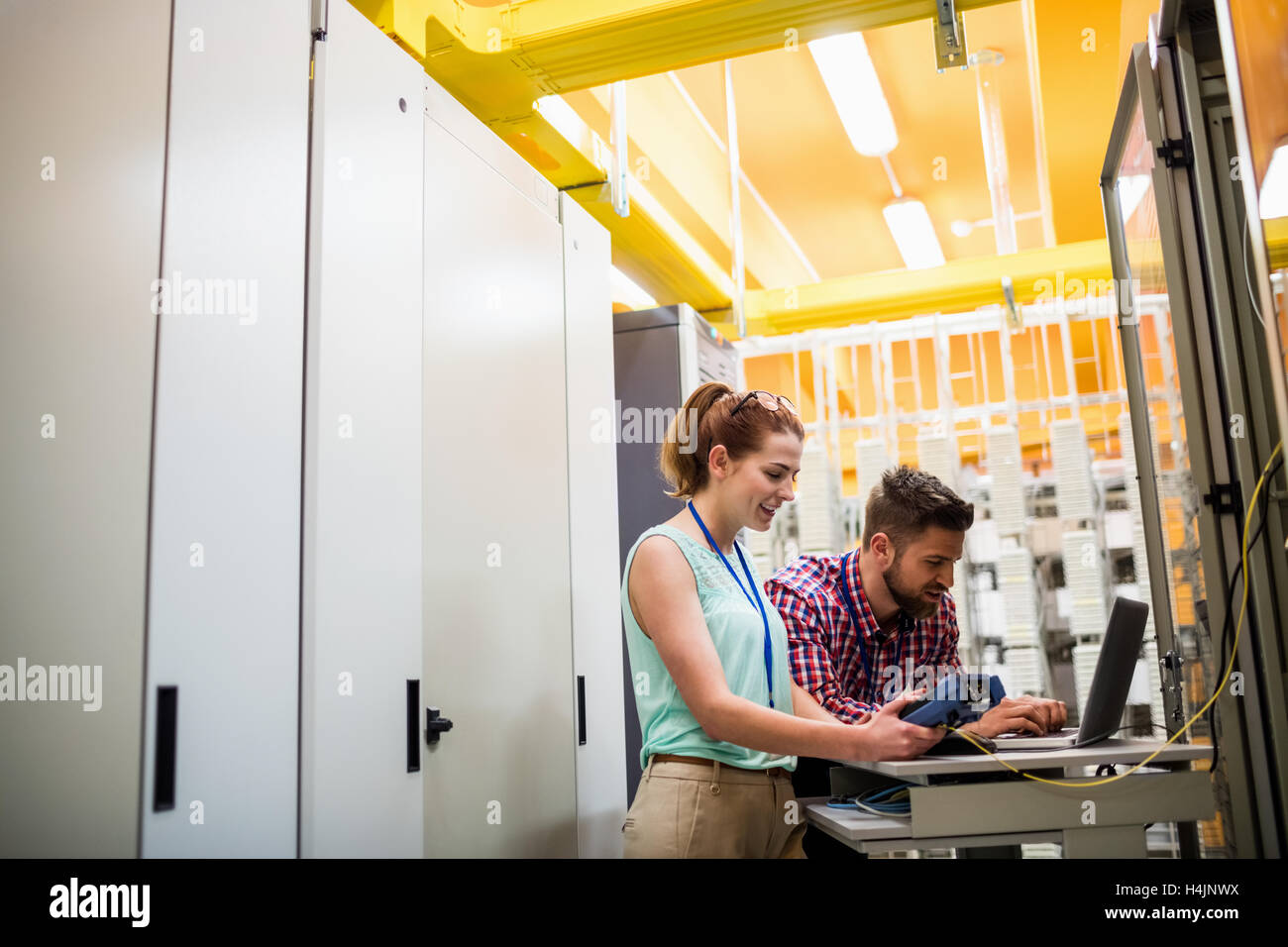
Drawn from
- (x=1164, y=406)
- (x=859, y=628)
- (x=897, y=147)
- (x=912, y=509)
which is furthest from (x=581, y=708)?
(x=897, y=147)

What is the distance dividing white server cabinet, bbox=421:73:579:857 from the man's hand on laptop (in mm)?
991

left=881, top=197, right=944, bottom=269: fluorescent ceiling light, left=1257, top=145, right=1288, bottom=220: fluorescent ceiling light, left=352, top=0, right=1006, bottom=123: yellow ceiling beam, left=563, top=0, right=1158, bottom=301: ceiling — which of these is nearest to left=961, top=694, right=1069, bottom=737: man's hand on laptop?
left=1257, top=145, right=1288, bottom=220: fluorescent ceiling light

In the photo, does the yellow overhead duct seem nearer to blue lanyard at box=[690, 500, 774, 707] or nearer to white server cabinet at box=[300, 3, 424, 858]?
white server cabinet at box=[300, 3, 424, 858]

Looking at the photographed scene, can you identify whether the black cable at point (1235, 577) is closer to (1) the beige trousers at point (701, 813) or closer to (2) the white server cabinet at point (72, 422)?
(1) the beige trousers at point (701, 813)

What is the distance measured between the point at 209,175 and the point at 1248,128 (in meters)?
1.65

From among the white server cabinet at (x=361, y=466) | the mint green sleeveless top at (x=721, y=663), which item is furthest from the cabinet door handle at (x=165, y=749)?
the mint green sleeveless top at (x=721, y=663)

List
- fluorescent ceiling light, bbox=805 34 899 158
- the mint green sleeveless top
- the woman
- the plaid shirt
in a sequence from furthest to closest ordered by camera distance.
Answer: fluorescent ceiling light, bbox=805 34 899 158 → the plaid shirt → the mint green sleeveless top → the woman

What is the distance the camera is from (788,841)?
77.3 inches

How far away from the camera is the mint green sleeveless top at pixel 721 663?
1863 millimetres

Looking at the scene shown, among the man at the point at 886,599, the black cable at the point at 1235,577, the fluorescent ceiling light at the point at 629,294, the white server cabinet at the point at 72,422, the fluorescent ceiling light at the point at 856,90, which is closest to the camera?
the white server cabinet at the point at 72,422

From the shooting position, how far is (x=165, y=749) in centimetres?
142

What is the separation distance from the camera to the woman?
1.72 m

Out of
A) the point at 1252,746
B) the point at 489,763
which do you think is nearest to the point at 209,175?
the point at 489,763
